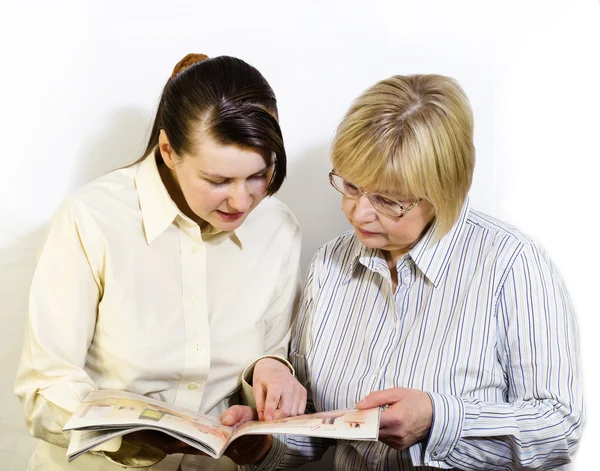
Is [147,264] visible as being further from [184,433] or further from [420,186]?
[420,186]

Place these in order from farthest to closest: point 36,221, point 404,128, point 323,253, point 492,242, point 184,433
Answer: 1. point 36,221
2. point 323,253
3. point 492,242
4. point 404,128
5. point 184,433

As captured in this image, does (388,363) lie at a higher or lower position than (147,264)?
lower

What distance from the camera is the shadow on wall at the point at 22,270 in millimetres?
2436

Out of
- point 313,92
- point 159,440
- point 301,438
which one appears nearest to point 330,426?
point 159,440

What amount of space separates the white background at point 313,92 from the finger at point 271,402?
75cm

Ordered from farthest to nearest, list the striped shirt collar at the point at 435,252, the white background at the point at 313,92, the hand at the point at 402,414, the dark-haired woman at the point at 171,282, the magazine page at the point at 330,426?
1. the white background at the point at 313,92
2. the striped shirt collar at the point at 435,252
3. the dark-haired woman at the point at 171,282
4. the hand at the point at 402,414
5. the magazine page at the point at 330,426

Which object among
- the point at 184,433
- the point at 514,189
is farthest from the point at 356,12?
the point at 184,433

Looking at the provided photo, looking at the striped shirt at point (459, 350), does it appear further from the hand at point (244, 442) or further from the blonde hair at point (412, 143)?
the blonde hair at point (412, 143)

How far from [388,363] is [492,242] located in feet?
1.21

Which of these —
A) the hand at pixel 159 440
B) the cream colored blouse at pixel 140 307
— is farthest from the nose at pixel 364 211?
the hand at pixel 159 440

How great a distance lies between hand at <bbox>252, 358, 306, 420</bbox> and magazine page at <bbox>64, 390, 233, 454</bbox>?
0.33 ft

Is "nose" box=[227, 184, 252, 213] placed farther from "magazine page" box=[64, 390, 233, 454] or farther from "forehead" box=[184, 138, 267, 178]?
"magazine page" box=[64, 390, 233, 454]

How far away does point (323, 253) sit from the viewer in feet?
6.75

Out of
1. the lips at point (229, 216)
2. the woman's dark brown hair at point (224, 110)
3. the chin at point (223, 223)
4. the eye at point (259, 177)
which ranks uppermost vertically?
the woman's dark brown hair at point (224, 110)
